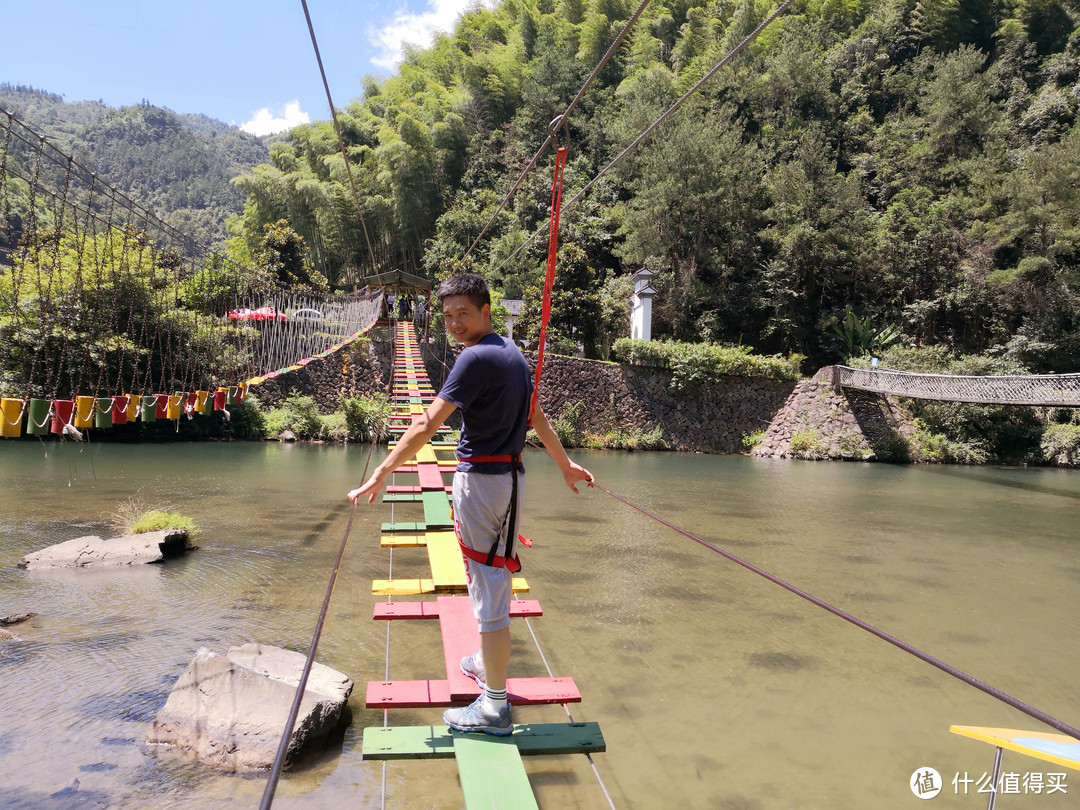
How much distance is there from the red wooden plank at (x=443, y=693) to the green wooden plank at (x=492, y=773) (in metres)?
0.19

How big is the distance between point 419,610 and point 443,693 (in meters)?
0.53

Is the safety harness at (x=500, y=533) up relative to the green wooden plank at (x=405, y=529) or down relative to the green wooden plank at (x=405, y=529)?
up

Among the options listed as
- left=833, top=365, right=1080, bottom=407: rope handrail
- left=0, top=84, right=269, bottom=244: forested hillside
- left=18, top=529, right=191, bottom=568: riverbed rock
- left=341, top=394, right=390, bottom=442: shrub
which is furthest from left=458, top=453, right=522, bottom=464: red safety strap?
left=0, top=84, right=269, bottom=244: forested hillside

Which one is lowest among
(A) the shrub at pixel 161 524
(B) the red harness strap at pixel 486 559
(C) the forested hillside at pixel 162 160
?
(A) the shrub at pixel 161 524

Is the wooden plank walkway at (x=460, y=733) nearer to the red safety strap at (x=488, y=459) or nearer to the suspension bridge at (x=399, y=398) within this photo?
the suspension bridge at (x=399, y=398)

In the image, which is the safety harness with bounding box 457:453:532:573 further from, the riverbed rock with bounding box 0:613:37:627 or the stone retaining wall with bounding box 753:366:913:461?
the stone retaining wall with bounding box 753:366:913:461

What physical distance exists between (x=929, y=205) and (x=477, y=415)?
1963 cm

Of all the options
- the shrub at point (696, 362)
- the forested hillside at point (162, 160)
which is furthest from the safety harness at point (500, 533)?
the forested hillside at point (162, 160)

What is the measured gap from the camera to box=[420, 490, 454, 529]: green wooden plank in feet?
11.7

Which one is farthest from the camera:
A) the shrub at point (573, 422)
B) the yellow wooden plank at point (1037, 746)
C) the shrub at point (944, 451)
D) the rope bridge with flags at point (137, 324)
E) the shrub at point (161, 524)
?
the shrub at point (573, 422)

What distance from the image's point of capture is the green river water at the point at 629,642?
9.27 feet

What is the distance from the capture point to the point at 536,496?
9055mm

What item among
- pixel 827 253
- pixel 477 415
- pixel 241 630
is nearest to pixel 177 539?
pixel 241 630

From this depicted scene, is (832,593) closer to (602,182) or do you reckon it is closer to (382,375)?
(382,375)
